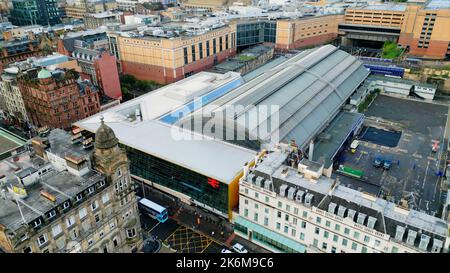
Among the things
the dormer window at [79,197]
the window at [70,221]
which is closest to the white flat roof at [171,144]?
the dormer window at [79,197]

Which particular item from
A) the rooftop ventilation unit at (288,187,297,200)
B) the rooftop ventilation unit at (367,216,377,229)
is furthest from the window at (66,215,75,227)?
the rooftop ventilation unit at (367,216,377,229)

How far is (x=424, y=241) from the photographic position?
2188 inches

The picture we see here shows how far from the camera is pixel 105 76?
146m

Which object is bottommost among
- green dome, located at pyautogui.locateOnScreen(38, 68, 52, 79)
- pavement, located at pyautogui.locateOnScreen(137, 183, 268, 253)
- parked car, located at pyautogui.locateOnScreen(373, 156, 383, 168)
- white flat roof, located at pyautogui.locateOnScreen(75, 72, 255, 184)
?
pavement, located at pyautogui.locateOnScreen(137, 183, 268, 253)

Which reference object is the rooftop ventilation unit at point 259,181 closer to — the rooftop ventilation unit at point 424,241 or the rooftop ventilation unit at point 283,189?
the rooftop ventilation unit at point 283,189

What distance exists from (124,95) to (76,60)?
85.0 ft

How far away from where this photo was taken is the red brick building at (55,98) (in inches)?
4471

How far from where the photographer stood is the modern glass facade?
8206 cm

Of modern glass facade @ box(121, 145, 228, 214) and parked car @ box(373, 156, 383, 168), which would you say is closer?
modern glass facade @ box(121, 145, 228, 214)

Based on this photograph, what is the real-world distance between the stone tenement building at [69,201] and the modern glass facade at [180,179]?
56.0ft

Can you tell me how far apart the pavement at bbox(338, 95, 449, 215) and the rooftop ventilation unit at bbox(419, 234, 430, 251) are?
3509 centimetres

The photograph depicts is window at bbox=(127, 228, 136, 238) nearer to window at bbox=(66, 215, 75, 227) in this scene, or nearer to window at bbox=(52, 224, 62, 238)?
window at bbox=(66, 215, 75, 227)

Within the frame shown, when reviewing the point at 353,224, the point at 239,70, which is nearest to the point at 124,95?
the point at 239,70
